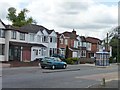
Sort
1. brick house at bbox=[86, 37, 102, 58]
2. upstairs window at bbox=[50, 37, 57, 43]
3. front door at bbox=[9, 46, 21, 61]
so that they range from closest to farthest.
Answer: front door at bbox=[9, 46, 21, 61] < upstairs window at bbox=[50, 37, 57, 43] < brick house at bbox=[86, 37, 102, 58]

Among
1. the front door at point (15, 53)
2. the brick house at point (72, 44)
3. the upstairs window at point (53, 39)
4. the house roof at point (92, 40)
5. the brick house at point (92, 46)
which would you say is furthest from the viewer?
the house roof at point (92, 40)

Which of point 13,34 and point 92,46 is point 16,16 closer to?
point 92,46

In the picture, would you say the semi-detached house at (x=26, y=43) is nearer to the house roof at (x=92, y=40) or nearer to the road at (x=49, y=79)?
the road at (x=49, y=79)

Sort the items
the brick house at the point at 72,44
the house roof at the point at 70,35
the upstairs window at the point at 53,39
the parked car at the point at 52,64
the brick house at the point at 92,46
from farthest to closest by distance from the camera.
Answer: the brick house at the point at 92,46, the house roof at the point at 70,35, the brick house at the point at 72,44, the upstairs window at the point at 53,39, the parked car at the point at 52,64

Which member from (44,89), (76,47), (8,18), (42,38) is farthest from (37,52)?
(44,89)

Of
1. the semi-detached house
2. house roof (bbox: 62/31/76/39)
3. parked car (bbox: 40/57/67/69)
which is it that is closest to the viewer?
parked car (bbox: 40/57/67/69)

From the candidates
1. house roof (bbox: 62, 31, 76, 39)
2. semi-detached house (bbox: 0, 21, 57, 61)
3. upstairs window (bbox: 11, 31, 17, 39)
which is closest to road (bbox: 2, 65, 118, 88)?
semi-detached house (bbox: 0, 21, 57, 61)

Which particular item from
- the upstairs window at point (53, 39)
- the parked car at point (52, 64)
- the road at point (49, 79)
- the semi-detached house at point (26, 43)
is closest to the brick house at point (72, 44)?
the upstairs window at point (53, 39)

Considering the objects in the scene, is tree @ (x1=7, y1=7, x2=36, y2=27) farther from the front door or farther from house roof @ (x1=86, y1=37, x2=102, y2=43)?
the front door

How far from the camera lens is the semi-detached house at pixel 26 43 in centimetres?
5722

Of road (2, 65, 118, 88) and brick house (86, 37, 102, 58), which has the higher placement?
brick house (86, 37, 102, 58)

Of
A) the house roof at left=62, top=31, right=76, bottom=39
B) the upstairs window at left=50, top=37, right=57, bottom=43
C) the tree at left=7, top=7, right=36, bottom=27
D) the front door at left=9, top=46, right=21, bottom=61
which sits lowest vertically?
the front door at left=9, top=46, right=21, bottom=61

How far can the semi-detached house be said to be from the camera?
57.2m

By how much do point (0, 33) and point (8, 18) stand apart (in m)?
44.4
